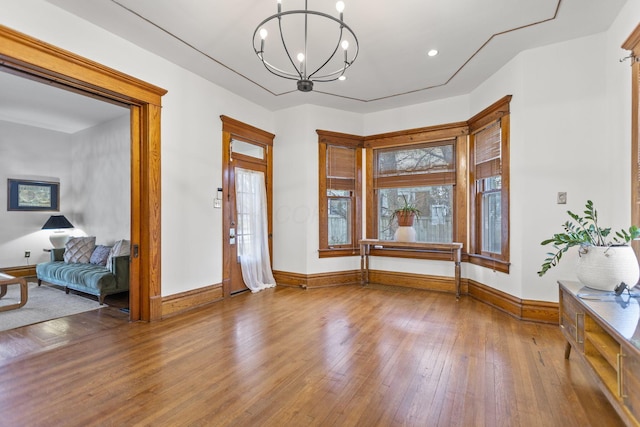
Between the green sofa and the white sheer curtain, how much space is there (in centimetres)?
168

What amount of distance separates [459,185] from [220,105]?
381 centimetres

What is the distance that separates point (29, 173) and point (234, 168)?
4616 mm

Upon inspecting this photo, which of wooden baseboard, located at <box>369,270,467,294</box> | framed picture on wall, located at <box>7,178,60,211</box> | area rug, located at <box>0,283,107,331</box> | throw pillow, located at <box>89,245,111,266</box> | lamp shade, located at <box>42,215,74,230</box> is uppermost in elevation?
framed picture on wall, located at <box>7,178,60,211</box>

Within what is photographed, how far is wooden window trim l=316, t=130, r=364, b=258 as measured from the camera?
5.21 meters

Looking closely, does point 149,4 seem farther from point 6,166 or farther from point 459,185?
point 6,166

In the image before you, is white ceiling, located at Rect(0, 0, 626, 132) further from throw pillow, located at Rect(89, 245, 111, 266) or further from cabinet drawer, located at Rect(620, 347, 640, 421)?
throw pillow, located at Rect(89, 245, 111, 266)

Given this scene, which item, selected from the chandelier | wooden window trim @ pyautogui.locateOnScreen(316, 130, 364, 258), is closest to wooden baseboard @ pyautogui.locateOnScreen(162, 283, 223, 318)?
wooden window trim @ pyautogui.locateOnScreen(316, 130, 364, 258)

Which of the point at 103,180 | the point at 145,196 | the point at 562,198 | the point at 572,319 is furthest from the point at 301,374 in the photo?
the point at 103,180

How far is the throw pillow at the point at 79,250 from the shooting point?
515cm

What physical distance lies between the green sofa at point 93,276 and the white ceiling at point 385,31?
2999 mm

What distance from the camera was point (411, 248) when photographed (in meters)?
5.12

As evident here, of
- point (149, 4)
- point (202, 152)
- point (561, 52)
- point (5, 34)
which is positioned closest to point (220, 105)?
point (202, 152)

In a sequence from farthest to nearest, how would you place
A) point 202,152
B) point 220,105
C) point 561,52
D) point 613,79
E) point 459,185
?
1. point 459,185
2. point 220,105
3. point 202,152
4. point 561,52
5. point 613,79

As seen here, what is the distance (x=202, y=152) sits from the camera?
4.13 m
